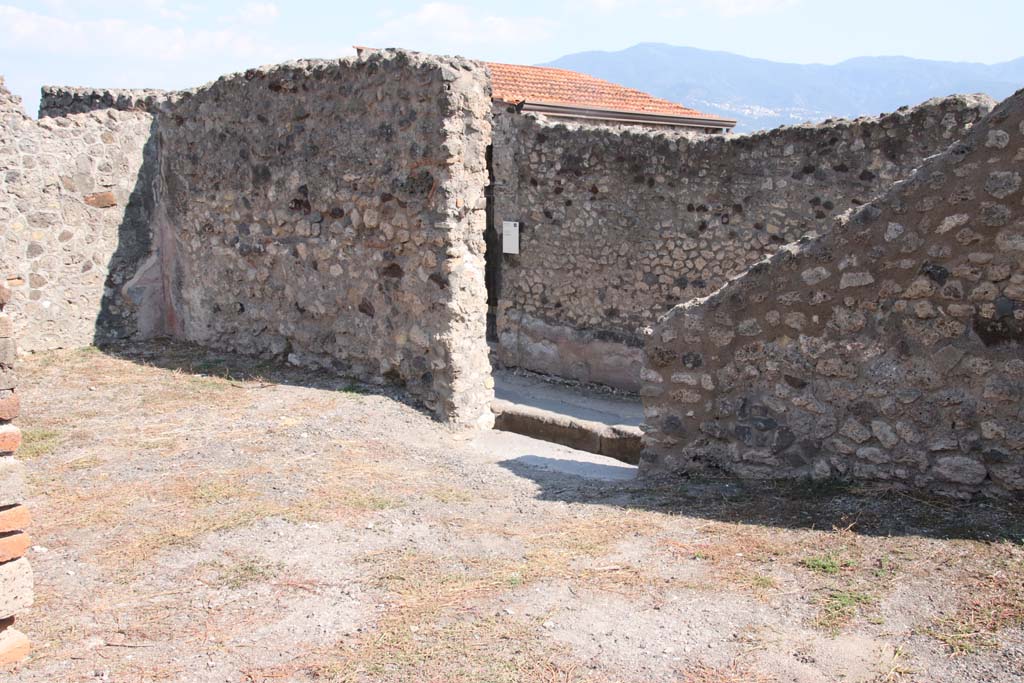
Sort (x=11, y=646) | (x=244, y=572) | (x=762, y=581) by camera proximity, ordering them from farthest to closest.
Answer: (x=244, y=572)
(x=762, y=581)
(x=11, y=646)

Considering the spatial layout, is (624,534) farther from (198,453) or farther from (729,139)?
(729,139)

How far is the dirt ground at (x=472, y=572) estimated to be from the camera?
303 cm

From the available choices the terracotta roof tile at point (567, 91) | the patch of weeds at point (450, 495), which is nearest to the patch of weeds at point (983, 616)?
the patch of weeds at point (450, 495)

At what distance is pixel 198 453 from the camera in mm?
5359

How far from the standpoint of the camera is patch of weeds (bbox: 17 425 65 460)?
527 cm

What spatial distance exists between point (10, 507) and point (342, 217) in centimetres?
450

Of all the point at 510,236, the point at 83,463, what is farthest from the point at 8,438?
the point at 510,236

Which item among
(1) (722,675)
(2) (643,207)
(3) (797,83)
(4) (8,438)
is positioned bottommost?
(1) (722,675)

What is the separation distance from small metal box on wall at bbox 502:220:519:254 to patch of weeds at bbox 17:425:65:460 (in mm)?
6359

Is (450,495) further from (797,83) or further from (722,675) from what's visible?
(797,83)

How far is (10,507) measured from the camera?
283cm

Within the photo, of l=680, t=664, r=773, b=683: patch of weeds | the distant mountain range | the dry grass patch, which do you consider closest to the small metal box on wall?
the dry grass patch

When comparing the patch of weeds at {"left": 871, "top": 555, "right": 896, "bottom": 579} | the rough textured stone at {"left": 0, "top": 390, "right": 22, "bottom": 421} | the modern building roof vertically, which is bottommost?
the patch of weeds at {"left": 871, "top": 555, "right": 896, "bottom": 579}

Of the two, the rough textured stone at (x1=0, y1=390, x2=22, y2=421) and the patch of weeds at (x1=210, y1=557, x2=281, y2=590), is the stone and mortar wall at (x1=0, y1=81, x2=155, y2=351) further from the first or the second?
the rough textured stone at (x1=0, y1=390, x2=22, y2=421)
